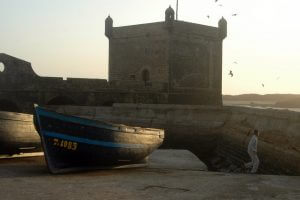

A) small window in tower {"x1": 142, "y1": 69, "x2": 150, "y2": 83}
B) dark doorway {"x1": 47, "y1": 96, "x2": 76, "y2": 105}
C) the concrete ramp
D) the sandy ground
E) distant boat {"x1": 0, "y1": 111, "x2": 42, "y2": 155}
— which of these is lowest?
the concrete ramp

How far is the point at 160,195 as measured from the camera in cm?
607

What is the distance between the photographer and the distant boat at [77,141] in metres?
8.06

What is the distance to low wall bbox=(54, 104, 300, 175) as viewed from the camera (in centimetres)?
1102

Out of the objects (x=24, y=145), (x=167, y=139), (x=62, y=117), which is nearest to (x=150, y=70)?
(x=167, y=139)

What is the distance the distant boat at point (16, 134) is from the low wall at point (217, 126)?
635cm

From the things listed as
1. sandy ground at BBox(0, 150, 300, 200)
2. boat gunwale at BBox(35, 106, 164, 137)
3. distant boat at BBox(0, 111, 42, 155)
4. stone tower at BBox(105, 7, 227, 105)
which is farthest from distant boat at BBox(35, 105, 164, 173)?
stone tower at BBox(105, 7, 227, 105)

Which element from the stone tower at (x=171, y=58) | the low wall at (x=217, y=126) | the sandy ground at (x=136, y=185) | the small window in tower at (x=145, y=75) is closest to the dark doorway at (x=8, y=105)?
the low wall at (x=217, y=126)

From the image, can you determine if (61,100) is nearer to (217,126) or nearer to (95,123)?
(217,126)

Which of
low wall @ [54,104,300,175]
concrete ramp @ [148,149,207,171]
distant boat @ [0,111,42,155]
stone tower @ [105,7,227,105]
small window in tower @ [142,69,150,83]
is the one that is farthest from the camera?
small window in tower @ [142,69,150,83]

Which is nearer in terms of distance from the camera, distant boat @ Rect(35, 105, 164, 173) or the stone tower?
distant boat @ Rect(35, 105, 164, 173)

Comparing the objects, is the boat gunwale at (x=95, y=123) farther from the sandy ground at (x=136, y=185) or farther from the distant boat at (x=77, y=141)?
the sandy ground at (x=136, y=185)

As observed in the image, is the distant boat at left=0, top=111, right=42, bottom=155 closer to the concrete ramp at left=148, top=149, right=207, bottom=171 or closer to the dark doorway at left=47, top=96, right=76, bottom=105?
the concrete ramp at left=148, top=149, right=207, bottom=171

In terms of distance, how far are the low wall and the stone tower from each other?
17.1ft

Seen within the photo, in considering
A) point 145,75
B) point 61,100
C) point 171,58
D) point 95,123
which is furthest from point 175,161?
point 145,75
